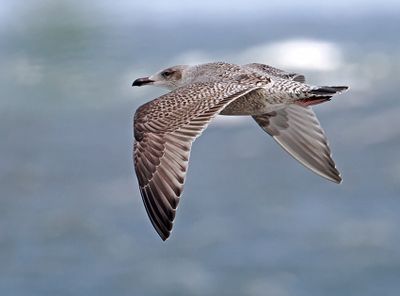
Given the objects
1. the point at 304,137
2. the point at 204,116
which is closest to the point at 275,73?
the point at 304,137

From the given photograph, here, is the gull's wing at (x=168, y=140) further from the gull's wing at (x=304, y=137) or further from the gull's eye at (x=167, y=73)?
the gull's wing at (x=304, y=137)

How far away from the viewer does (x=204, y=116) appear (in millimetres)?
6965

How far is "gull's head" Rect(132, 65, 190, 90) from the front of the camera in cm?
811

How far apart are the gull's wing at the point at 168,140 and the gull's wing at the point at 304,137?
1070 mm

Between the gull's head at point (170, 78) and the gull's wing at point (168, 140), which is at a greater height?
the gull's head at point (170, 78)

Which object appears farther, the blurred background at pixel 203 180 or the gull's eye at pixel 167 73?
the blurred background at pixel 203 180

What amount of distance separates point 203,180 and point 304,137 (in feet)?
105

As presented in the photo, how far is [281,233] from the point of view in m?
40.3

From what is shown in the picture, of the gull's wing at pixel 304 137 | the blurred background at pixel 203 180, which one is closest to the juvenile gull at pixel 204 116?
the gull's wing at pixel 304 137

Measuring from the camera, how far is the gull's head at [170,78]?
8.11 metres

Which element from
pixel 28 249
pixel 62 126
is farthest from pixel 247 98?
pixel 62 126

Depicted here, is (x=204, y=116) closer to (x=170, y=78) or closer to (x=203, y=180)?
(x=170, y=78)

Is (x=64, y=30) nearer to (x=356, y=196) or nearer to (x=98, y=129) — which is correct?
(x=98, y=129)

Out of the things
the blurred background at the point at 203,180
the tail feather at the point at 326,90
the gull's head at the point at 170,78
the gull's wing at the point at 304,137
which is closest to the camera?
the tail feather at the point at 326,90
